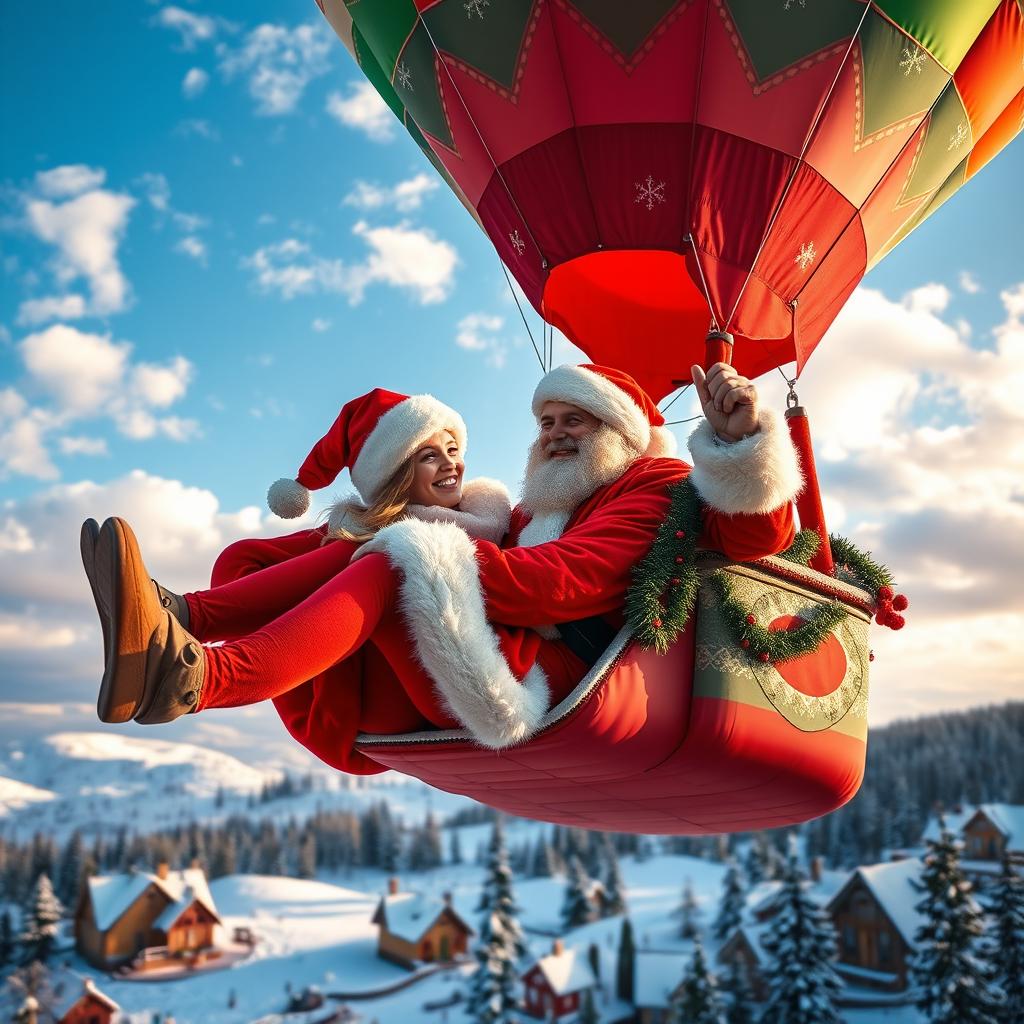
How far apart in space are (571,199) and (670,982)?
32.0m

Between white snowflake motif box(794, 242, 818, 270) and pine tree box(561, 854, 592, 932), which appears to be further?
pine tree box(561, 854, 592, 932)

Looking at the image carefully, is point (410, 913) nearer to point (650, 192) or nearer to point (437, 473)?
point (650, 192)

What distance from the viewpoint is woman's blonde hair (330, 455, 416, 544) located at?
351 centimetres

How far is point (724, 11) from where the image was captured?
4.65 m

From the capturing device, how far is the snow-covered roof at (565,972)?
32.0 m

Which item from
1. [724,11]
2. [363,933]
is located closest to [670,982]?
[363,933]

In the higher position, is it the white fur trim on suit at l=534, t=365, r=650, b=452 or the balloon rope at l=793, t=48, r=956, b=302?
the balloon rope at l=793, t=48, r=956, b=302

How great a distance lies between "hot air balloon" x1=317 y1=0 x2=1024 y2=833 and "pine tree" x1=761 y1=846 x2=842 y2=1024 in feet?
51.1

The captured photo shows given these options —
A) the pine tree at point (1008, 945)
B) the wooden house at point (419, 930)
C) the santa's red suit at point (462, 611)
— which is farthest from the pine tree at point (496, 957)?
→ the santa's red suit at point (462, 611)

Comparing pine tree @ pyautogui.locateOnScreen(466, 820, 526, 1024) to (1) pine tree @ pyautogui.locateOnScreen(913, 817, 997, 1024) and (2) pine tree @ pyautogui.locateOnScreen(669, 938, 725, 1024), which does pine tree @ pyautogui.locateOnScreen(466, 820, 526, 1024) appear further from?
(1) pine tree @ pyautogui.locateOnScreen(913, 817, 997, 1024)

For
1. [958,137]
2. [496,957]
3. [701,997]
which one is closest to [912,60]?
[958,137]

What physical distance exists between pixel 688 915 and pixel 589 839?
15.3 meters

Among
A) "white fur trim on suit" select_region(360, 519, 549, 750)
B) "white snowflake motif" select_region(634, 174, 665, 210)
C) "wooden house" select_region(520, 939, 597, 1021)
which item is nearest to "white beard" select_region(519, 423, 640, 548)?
"white fur trim on suit" select_region(360, 519, 549, 750)

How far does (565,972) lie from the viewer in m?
32.6
